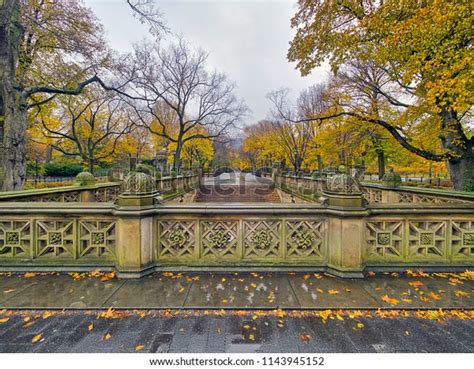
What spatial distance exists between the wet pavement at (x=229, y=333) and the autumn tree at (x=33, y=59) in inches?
291

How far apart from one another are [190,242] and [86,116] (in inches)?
1157

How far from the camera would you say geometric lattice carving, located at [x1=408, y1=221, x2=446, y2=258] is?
4332 mm

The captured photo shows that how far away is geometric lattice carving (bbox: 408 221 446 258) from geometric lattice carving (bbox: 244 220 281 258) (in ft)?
8.91

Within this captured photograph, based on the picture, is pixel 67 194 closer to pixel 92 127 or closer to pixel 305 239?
pixel 305 239

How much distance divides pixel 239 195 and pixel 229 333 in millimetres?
17389

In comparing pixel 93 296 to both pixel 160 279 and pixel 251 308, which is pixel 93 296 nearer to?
pixel 160 279

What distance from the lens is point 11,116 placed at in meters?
7.52

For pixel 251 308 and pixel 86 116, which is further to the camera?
pixel 86 116

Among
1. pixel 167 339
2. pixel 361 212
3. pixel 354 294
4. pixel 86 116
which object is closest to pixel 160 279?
pixel 167 339

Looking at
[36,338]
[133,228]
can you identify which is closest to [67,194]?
[133,228]

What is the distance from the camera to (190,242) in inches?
172

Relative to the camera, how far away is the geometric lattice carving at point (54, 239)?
4283 mm

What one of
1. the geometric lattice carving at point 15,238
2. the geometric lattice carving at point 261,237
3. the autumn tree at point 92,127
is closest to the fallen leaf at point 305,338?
the geometric lattice carving at point 261,237

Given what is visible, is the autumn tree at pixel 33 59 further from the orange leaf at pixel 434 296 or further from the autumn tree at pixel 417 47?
the orange leaf at pixel 434 296
